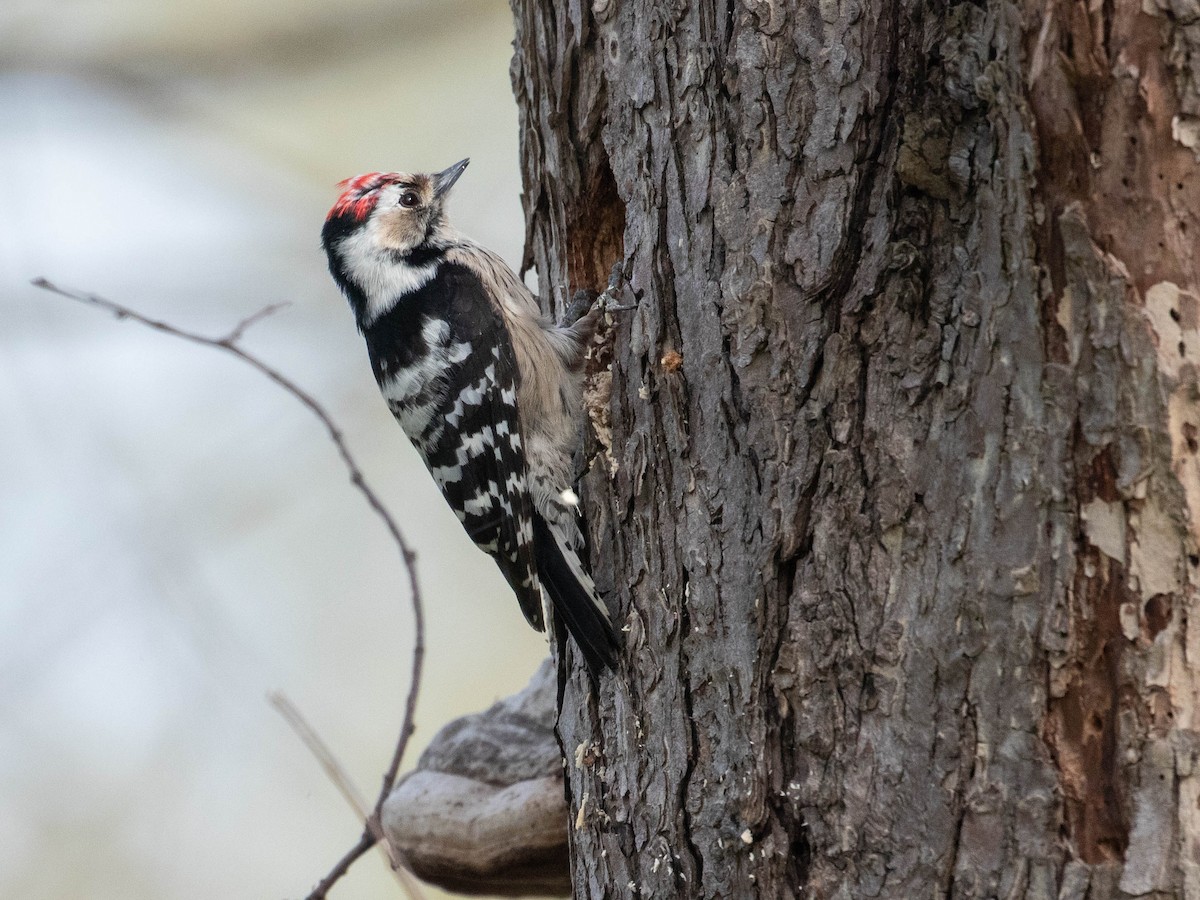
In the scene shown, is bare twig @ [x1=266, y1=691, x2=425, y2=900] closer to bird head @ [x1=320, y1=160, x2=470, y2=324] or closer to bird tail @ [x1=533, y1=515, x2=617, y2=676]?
bird tail @ [x1=533, y1=515, x2=617, y2=676]

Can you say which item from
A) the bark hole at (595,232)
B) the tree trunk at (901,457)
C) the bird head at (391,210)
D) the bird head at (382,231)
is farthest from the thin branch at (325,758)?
the bird head at (391,210)

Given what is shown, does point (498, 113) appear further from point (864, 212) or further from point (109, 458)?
point (864, 212)

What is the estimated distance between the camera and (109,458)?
4.62 m

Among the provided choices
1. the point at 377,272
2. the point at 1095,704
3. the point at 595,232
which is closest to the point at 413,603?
the point at 595,232

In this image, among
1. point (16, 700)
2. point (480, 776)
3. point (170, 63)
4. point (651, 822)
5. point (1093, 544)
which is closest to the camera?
point (1093, 544)

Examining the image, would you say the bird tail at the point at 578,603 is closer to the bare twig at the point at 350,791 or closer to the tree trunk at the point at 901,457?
the tree trunk at the point at 901,457

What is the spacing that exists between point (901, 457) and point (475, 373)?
73.9 inches

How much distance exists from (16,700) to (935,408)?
519 cm

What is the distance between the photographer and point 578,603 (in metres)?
2.72

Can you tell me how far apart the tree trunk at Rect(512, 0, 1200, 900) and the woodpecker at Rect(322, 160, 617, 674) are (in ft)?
1.97

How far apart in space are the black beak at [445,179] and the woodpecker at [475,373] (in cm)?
7

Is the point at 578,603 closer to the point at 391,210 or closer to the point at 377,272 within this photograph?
the point at 377,272

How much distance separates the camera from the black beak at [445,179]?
172 inches

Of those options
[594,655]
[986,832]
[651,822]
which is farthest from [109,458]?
[986,832]
